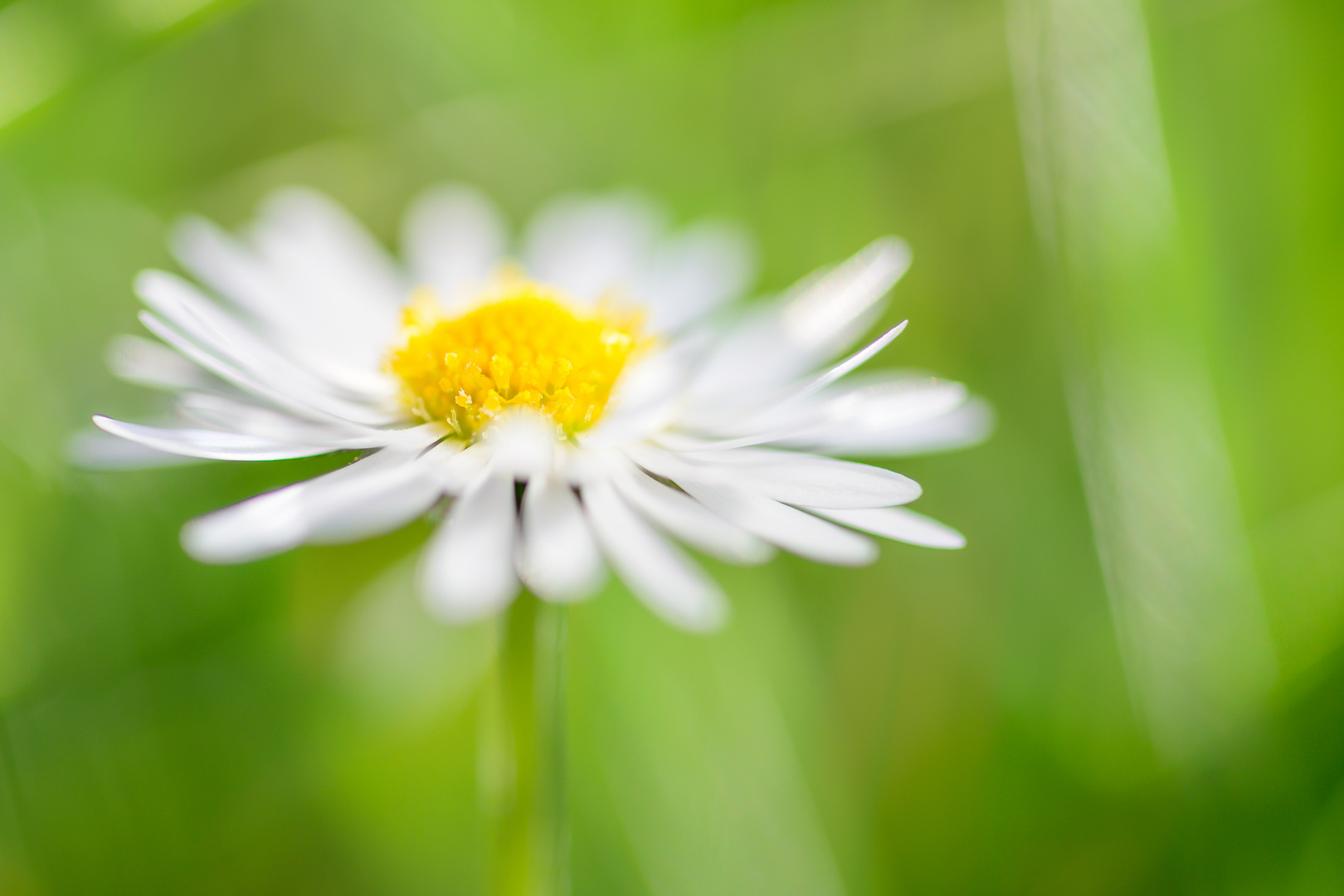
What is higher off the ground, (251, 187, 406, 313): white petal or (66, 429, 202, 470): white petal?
(251, 187, 406, 313): white petal

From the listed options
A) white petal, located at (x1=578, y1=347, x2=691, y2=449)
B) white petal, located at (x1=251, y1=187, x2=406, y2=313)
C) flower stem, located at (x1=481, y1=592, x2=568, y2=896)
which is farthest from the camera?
white petal, located at (x1=251, y1=187, x2=406, y2=313)

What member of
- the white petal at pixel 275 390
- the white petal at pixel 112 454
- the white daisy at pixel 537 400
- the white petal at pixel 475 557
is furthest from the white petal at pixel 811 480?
the white petal at pixel 112 454

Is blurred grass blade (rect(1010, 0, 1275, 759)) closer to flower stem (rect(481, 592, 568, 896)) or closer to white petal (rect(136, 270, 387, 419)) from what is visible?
flower stem (rect(481, 592, 568, 896))

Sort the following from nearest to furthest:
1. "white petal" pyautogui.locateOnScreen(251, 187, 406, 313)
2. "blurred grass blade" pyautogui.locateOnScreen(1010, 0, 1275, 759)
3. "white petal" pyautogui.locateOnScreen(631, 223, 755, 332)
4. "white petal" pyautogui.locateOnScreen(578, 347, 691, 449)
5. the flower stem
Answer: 1. the flower stem
2. "white petal" pyautogui.locateOnScreen(578, 347, 691, 449)
3. "blurred grass blade" pyautogui.locateOnScreen(1010, 0, 1275, 759)
4. "white petal" pyautogui.locateOnScreen(251, 187, 406, 313)
5. "white petal" pyautogui.locateOnScreen(631, 223, 755, 332)

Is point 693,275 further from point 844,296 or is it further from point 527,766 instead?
point 527,766

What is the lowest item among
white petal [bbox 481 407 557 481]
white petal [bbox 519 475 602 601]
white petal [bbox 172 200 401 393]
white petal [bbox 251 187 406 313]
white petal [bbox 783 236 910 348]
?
white petal [bbox 519 475 602 601]

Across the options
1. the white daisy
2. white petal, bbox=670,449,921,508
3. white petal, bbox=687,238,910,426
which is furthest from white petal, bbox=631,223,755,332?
white petal, bbox=670,449,921,508

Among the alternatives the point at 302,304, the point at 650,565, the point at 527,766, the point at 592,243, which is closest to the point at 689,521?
the point at 650,565

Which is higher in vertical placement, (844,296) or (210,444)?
(844,296)
